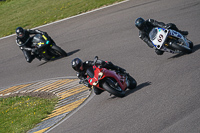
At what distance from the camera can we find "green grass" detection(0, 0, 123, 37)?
868 inches

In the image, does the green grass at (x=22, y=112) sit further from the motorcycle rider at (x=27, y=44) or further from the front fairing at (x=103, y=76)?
the motorcycle rider at (x=27, y=44)

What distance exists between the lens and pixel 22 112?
465 inches

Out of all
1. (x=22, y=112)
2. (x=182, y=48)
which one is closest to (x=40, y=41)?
(x=22, y=112)

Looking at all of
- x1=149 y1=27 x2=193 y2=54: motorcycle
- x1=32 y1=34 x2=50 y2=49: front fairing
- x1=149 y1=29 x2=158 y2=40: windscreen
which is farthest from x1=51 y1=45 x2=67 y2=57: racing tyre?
x1=149 y1=27 x2=193 y2=54: motorcycle

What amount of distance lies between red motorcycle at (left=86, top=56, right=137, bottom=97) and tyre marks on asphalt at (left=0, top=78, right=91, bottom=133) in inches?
56.2

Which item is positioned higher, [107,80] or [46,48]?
[107,80]

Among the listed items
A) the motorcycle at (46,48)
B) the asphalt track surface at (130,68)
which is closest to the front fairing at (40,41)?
the motorcycle at (46,48)

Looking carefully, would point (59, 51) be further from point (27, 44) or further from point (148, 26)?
point (148, 26)

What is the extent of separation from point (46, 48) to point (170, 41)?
635cm

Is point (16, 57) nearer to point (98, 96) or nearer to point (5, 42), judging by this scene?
point (5, 42)

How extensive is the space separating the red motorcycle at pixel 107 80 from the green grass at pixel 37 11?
39.5ft

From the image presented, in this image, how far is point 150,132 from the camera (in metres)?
7.15

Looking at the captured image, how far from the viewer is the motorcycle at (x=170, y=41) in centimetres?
1108

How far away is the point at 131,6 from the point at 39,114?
10.0m
